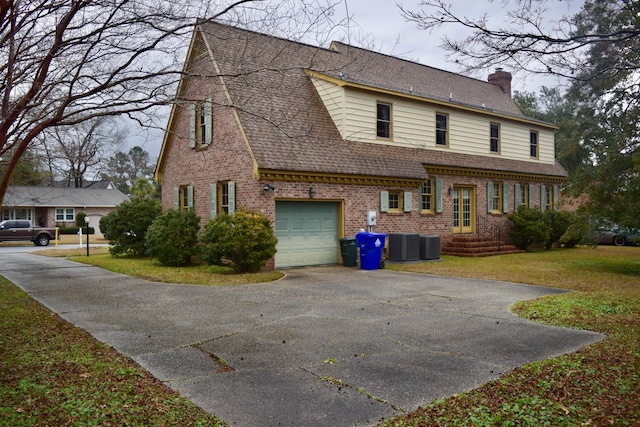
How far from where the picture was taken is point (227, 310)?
29.4ft

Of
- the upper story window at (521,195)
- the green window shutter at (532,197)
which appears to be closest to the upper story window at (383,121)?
the upper story window at (521,195)

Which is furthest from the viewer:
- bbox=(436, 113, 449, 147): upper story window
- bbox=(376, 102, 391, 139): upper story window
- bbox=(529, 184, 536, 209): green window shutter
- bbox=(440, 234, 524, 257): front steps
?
bbox=(529, 184, 536, 209): green window shutter

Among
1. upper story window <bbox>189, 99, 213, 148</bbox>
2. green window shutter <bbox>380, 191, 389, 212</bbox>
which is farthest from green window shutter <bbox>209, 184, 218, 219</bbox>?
green window shutter <bbox>380, 191, 389, 212</bbox>

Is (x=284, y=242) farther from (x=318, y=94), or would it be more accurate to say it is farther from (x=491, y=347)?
(x=491, y=347)

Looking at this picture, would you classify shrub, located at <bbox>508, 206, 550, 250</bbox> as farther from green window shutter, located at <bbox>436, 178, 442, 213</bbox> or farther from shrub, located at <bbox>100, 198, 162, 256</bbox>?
shrub, located at <bbox>100, 198, 162, 256</bbox>

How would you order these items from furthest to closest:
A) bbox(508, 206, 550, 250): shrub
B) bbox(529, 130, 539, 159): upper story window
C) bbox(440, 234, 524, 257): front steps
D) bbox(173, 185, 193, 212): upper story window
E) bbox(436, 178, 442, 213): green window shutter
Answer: bbox(529, 130, 539, 159): upper story window < bbox(508, 206, 550, 250): shrub < bbox(436, 178, 442, 213): green window shutter < bbox(440, 234, 524, 257): front steps < bbox(173, 185, 193, 212): upper story window

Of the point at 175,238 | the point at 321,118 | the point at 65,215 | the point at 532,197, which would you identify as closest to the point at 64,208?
the point at 65,215

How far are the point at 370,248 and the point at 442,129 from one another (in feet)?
26.0

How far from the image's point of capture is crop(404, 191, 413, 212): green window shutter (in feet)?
59.6

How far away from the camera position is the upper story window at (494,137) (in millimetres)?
23061

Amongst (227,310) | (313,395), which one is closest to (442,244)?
(227,310)

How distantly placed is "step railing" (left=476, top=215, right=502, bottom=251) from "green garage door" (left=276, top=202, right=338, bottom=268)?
26.8 feet

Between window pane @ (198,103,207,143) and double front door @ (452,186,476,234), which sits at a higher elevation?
window pane @ (198,103,207,143)

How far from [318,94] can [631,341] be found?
1388 centimetres
